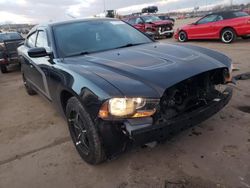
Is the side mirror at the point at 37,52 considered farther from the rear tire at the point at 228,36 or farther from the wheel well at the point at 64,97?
the rear tire at the point at 228,36

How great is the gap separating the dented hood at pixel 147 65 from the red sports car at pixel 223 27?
8395 millimetres

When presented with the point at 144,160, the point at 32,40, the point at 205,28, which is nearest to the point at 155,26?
the point at 205,28

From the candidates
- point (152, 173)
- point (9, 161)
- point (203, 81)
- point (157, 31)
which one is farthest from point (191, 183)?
point (157, 31)

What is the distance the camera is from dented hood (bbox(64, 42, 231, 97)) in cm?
246

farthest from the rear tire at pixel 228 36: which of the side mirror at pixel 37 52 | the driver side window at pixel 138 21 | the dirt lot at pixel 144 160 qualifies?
the side mirror at pixel 37 52

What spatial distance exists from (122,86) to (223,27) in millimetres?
10258

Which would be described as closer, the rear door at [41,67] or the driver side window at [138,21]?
the rear door at [41,67]

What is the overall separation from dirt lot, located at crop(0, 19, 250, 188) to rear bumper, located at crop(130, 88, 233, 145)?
50cm

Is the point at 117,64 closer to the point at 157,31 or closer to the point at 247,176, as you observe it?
the point at 247,176

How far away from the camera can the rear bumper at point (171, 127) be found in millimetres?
2300

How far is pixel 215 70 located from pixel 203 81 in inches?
7.6

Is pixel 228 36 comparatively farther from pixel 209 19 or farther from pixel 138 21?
pixel 138 21

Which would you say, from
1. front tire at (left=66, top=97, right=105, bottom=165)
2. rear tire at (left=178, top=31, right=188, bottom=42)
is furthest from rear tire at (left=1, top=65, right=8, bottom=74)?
rear tire at (left=178, top=31, right=188, bottom=42)

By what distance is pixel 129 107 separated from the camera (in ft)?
7.70
